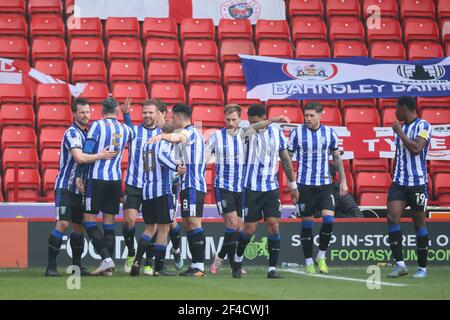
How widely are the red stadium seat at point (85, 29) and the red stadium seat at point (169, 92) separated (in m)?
1.86

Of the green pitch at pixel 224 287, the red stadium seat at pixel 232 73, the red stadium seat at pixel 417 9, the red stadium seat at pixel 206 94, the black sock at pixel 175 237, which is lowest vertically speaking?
the green pitch at pixel 224 287

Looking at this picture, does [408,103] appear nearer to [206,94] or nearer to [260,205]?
[260,205]

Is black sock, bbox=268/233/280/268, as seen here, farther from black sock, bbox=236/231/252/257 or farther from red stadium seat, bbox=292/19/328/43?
red stadium seat, bbox=292/19/328/43

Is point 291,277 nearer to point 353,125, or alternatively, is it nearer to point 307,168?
point 307,168

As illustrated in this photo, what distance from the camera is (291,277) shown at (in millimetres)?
11828

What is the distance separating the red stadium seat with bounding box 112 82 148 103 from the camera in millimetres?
17062

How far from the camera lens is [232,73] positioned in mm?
17953

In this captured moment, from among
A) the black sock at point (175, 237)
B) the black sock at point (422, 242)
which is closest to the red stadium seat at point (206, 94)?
the black sock at point (175, 237)

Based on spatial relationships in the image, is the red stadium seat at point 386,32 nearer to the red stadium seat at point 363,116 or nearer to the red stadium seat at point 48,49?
the red stadium seat at point 363,116

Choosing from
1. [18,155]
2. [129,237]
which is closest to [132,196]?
[129,237]

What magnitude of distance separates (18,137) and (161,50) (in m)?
3.37

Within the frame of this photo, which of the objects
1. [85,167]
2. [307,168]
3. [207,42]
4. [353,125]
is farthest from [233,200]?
[207,42]

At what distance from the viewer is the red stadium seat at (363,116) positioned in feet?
56.9

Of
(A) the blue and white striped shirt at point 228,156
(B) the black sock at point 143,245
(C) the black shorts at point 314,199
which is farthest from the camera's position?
(A) the blue and white striped shirt at point 228,156
